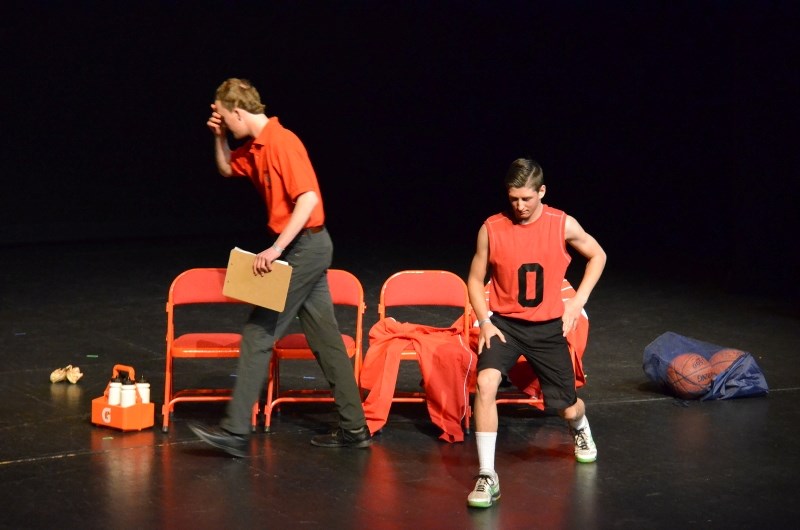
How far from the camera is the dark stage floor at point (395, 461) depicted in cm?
464

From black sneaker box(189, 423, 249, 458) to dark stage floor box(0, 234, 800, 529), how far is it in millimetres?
50

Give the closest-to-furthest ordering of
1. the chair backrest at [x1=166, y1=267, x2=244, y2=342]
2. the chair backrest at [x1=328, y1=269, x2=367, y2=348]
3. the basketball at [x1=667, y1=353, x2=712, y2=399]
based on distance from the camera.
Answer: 1. the chair backrest at [x1=166, y1=267, x2=244, y2=342]
2. the chair backrest at [x1=328, y1=269, x2=367, y2=348]
3. the basketball at [x1=667, y1=353, x2=712, y2=399]

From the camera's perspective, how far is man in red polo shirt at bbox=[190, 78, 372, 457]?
5191mm

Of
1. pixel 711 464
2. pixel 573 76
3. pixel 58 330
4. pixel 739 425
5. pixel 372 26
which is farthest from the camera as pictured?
pixel 573 76

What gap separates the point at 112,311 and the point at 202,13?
16.4ft

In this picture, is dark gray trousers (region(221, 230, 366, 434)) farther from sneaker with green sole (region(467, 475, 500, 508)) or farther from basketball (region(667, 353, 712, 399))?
basketball (region(667, 353, 712, 399))

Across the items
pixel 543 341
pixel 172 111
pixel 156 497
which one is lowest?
pixel 156 497

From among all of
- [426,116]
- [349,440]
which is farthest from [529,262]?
[426,116]

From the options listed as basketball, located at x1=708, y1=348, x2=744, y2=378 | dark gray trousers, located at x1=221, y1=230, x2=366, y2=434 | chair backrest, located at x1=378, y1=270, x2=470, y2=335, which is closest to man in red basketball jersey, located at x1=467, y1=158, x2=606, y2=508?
dark gray trousers, located at x1=221, y1=230, x2=366, y2=434

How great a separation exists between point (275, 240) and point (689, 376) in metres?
2.43

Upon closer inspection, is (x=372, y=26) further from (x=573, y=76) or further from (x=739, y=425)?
(x=739, y=425)

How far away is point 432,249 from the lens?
12.1m

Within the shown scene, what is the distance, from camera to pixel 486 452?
482 cm

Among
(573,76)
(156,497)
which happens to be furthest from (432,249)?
(156,497)
